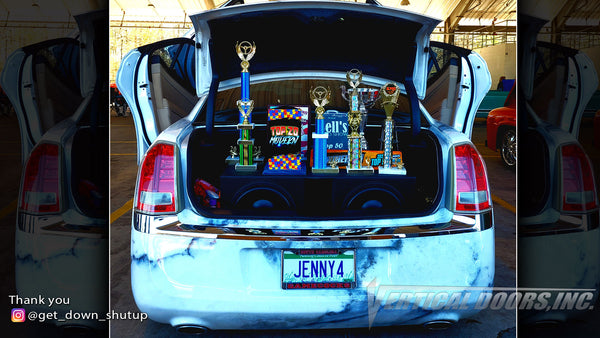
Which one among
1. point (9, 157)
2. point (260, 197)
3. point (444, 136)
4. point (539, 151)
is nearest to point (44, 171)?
point (9, 157)

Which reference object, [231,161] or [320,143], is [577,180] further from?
[231,161]

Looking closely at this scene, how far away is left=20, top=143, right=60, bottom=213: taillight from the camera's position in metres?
1.99

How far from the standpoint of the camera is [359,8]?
7.41 feet

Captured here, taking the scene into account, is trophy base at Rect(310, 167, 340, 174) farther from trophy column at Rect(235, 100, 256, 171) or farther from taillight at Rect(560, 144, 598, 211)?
taillight at Rect(560, 144, 598, 211)

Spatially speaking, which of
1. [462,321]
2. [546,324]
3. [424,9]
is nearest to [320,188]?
[462,321]

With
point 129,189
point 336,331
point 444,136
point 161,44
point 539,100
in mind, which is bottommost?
point 336,331

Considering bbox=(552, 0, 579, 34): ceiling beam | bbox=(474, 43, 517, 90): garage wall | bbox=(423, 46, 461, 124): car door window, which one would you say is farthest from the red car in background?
bbox=(552, 0, 579, 34): ceiling beam

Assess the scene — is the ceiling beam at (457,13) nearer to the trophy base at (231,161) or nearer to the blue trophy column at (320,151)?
the blue trophy column at (320,151)

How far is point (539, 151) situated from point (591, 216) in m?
0.35

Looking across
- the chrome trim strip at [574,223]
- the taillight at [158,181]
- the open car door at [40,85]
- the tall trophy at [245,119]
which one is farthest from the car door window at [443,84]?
the open car door at [40,85]

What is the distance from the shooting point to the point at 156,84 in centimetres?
284

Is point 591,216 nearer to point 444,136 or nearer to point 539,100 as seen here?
point 539,100

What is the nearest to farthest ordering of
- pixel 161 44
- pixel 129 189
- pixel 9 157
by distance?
1. pixel 9 157
2. pixel 161 44
3. pixel 129 189

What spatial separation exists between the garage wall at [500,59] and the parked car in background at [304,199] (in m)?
0.08
